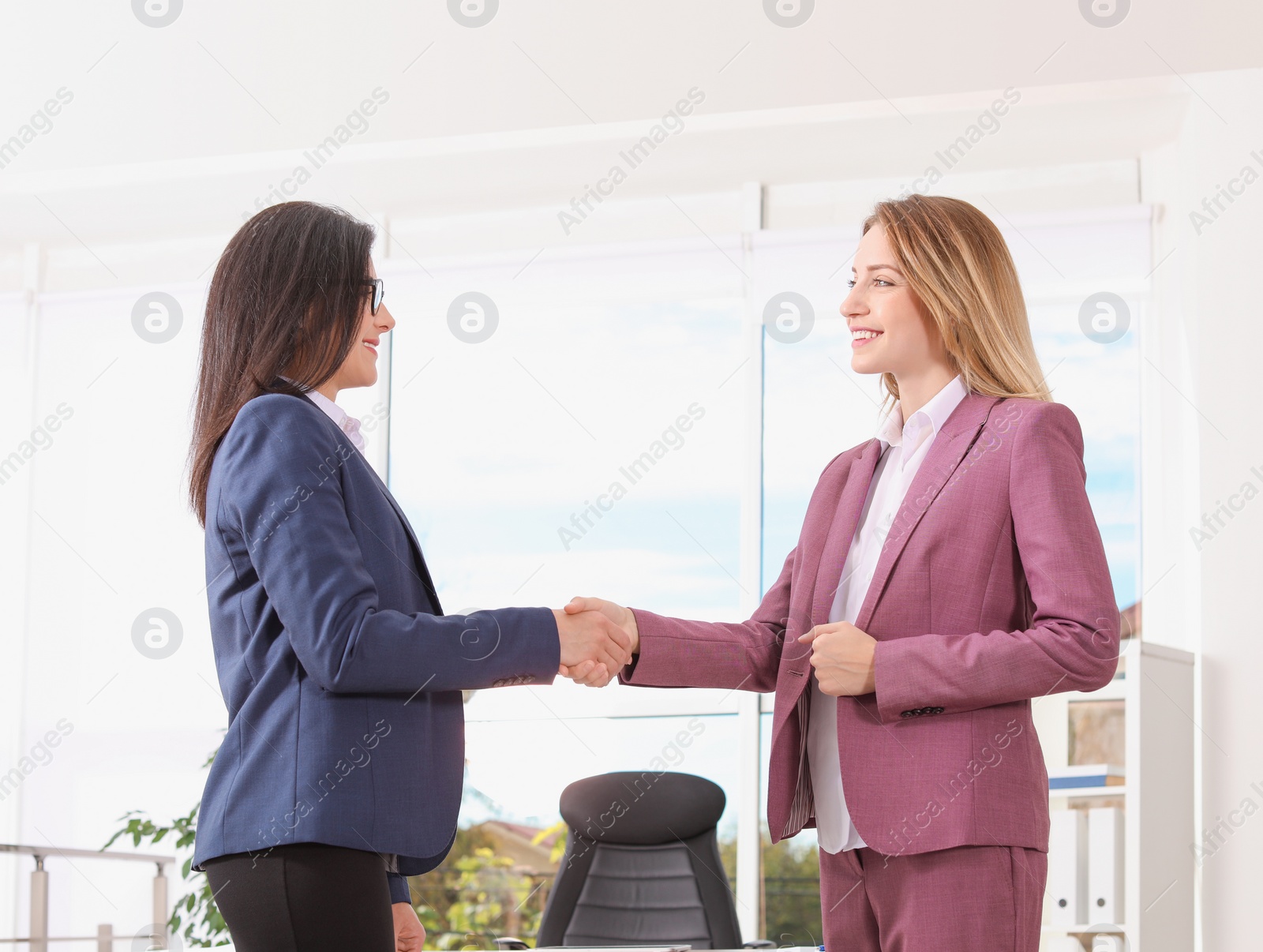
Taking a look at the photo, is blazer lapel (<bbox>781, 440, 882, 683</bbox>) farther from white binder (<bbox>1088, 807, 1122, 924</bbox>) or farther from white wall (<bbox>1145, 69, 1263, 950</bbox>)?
white wall (<bbox>1145, 69, 1263, 950</bbox>)

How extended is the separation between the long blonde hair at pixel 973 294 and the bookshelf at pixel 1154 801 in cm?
173

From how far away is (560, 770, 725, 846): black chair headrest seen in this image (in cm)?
309

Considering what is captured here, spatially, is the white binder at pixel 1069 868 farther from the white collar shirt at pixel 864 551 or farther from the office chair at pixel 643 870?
the white collar shirt at pixel 864 551

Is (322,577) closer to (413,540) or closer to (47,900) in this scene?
(413,540)

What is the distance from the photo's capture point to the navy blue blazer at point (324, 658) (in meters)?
1.36

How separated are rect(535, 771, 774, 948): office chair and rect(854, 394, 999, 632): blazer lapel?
160cm

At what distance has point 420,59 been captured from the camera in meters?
4.07

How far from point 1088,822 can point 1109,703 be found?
680 mm

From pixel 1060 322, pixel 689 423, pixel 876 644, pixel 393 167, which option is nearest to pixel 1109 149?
pixel 1060 322

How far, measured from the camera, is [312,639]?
1370 mm

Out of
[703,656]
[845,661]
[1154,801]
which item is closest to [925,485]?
[845,661]

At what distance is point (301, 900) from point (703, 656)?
79 cm

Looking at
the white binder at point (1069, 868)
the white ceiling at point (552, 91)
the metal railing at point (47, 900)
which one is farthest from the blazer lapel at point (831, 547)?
the metal railing at point (47, 900)

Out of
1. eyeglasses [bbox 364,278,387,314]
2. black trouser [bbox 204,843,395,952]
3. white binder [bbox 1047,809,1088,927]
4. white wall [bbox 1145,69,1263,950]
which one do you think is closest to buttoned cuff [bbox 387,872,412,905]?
black trouser [bbox 204,843,395,952]
